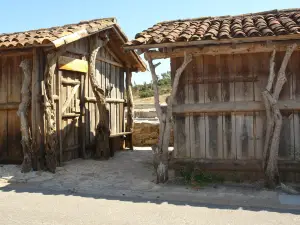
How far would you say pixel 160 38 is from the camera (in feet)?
20.7

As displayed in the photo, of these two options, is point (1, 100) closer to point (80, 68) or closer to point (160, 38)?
point (80, 68)

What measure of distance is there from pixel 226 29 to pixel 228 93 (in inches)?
53.5

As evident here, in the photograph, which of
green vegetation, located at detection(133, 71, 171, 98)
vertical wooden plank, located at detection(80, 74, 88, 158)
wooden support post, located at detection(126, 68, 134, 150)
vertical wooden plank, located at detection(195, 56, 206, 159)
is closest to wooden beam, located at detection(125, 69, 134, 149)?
wooden support post, located at detection(126, 68, 134, 150)

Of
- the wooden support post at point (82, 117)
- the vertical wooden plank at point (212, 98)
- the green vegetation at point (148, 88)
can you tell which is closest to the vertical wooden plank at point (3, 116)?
the wooden support post at point (82, 117)

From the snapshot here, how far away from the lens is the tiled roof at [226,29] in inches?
229

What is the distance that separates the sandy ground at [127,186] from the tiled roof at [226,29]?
2943 millimetres

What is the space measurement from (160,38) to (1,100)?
Result: 5044 millimetres

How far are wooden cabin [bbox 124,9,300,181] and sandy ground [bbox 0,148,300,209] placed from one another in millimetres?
833

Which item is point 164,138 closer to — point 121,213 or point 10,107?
point 121,213

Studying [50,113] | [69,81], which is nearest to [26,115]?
[50,113]

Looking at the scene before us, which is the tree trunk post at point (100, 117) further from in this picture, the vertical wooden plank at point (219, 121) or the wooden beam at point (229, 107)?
the vertical wooden plank at point (219, 121)

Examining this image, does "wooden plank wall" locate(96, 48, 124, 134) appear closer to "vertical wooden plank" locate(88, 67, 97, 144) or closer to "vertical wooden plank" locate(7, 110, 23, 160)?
"vertical wooden plank" locate(88, 67, 97, 144)

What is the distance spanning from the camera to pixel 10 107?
8.36 meters

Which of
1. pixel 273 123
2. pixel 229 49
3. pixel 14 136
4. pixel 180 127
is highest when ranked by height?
pixel 229 49
